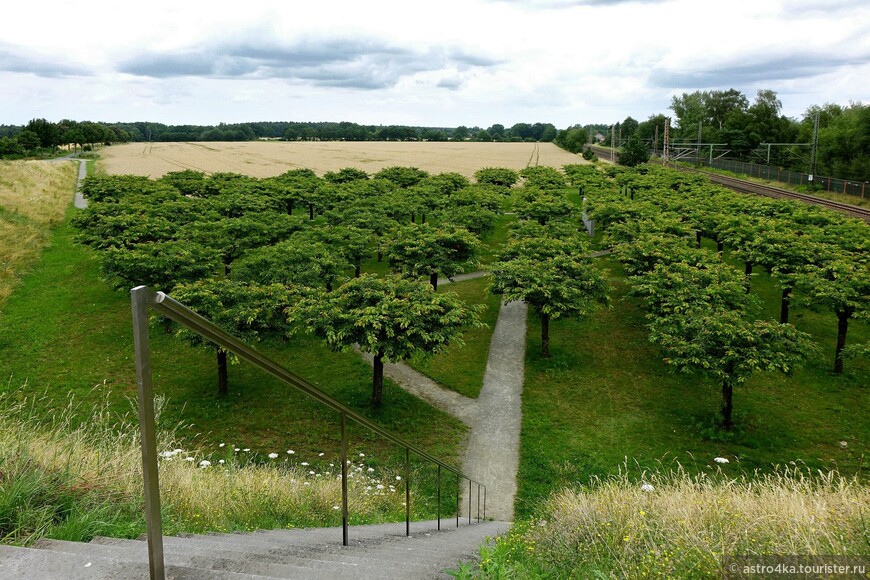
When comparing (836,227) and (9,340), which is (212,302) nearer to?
(9,340)

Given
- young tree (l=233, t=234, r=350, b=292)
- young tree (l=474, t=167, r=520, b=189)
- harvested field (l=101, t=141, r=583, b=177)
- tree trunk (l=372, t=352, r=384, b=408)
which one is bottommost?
tree trunk (l=372, t=352, r=384, b=408)

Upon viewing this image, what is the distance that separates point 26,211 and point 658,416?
48.7m

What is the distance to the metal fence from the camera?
5135 cm

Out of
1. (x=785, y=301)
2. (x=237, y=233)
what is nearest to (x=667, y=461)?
(x=785, y=301)

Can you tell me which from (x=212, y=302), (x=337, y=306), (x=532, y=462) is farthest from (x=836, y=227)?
(x=212, y=302)

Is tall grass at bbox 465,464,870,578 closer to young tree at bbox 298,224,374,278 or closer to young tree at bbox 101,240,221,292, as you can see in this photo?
young tree at bbox 101,240,221,292

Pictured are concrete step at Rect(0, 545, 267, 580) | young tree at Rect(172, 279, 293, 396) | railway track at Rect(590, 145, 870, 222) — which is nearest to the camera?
concrete step at Rect(0, 545, 267, 580)

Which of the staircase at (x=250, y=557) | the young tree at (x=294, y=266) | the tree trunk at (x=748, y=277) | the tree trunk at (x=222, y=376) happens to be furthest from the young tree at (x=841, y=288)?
the tree trunk at (x=222, y=376)

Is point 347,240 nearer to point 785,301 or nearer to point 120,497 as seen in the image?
point 785,301

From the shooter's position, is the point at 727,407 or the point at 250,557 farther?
the point at 727,407

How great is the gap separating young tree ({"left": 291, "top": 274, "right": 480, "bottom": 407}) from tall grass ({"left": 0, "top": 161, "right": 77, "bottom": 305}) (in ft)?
66.8

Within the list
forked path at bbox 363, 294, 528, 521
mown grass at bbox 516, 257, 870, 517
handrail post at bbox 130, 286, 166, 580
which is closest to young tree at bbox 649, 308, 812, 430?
mown grass at bbox 516, 257, 870, 517

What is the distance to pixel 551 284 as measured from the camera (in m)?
22.1

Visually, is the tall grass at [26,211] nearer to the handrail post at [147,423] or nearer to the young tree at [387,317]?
the young tree at [387,317]
